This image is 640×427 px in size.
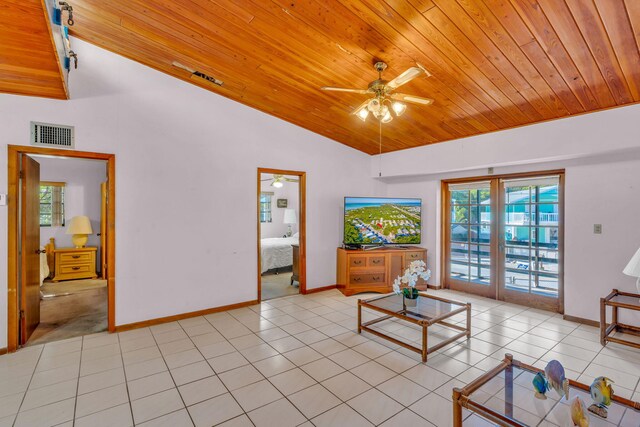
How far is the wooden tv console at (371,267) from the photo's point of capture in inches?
193

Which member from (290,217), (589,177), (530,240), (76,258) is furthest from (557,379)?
(76,258)

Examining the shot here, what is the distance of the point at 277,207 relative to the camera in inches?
335

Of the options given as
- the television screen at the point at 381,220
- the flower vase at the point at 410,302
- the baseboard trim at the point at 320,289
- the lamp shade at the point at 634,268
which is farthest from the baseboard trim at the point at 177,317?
the lamp shade at the point at 634,268

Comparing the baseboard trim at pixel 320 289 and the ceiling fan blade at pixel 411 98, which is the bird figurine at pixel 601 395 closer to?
the ceiling fan blade at pixel 411 98

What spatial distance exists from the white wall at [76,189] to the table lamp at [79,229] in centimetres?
35

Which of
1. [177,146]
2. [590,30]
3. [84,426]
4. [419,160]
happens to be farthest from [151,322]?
[590,30]

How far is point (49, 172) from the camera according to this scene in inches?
239

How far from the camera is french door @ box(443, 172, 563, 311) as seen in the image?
419 centimetres

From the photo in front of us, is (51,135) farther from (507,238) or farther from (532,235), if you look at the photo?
(532,235)

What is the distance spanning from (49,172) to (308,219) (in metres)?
5.28

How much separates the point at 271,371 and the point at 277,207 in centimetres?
612

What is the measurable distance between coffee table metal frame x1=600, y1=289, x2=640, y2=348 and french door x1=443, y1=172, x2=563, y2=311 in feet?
2.38

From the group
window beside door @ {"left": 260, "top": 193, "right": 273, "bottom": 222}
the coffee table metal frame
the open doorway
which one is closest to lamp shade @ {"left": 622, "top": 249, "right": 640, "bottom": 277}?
the coffee table metal frame

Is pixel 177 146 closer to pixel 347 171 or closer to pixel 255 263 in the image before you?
pixel 255 263
